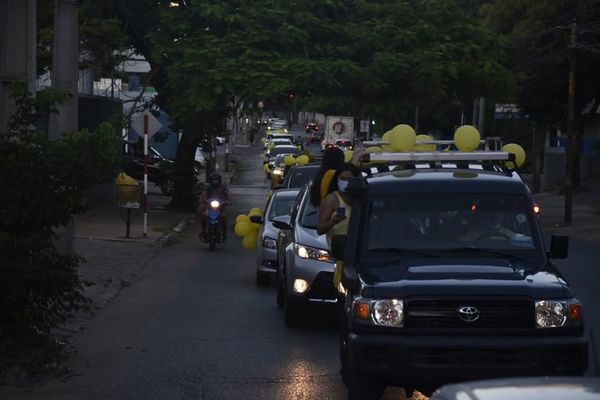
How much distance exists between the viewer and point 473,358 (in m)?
8.34

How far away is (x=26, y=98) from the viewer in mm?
11047

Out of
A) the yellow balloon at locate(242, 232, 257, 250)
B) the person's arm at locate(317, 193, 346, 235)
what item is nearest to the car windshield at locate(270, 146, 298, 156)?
the yellow balloon at locate(242, 232, 257, 250)

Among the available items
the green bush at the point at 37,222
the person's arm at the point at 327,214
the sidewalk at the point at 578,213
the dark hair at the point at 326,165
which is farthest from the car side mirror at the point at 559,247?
the sidewalk at the point at 578,213

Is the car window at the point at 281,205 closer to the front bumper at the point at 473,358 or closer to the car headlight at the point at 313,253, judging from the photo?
the car headlight at the point at 313,253

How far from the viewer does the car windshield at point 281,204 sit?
19.5 m

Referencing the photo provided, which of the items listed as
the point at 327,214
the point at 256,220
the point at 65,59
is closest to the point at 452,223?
the point at 327,214

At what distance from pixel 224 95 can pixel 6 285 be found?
21501 mm

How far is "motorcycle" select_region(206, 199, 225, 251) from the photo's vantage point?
25.1 meters

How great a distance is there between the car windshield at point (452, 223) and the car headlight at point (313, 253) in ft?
13.9

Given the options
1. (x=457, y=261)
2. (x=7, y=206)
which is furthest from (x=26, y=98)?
(x=457, y=261)

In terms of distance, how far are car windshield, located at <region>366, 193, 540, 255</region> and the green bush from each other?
104 inches

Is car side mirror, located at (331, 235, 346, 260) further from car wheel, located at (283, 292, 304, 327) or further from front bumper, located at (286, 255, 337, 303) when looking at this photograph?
car wheel, located at (283, 292, 304, 327)

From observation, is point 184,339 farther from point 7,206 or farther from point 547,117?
point 547,117

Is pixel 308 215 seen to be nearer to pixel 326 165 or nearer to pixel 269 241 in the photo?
pixel 326 165
